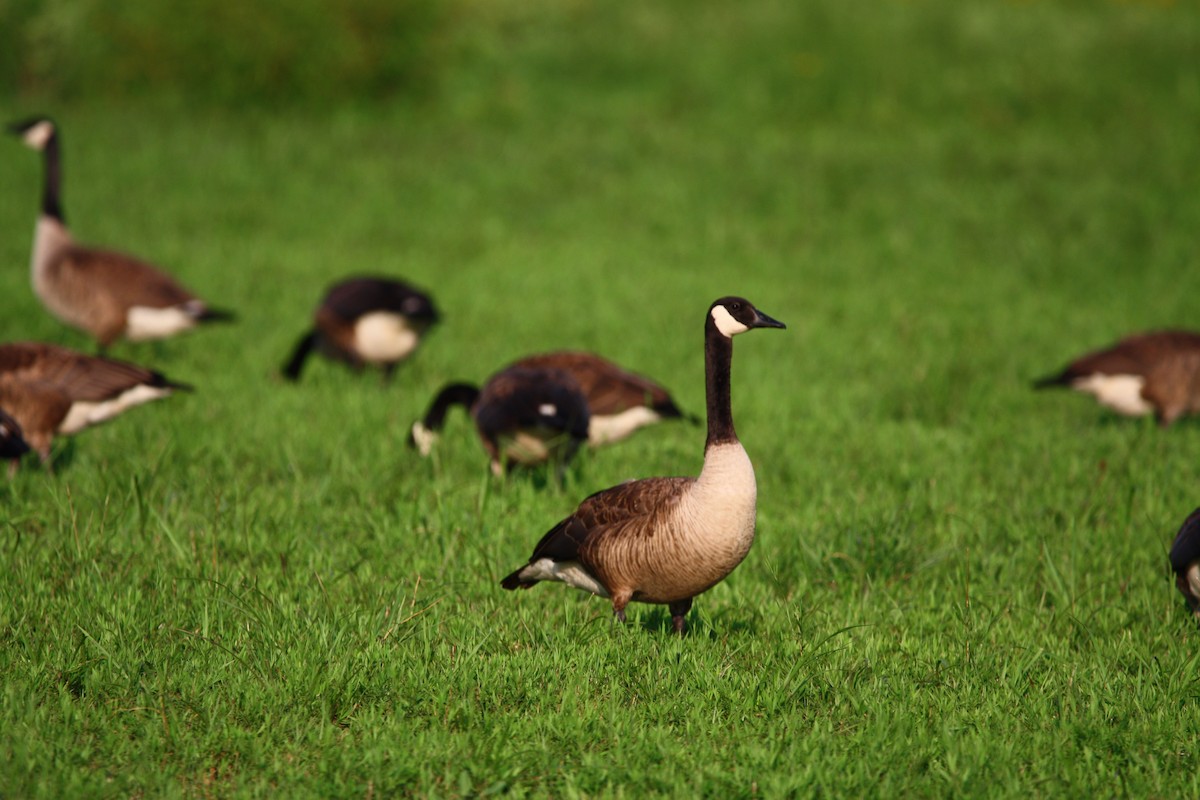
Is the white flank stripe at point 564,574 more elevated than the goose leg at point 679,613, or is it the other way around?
the white flank stripe at point 564,574

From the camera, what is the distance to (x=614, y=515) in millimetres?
5379

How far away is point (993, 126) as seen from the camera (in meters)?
20.1

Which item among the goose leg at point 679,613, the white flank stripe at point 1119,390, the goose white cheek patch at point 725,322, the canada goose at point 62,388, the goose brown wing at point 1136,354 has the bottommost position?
the white flank stripe at point 1119,390

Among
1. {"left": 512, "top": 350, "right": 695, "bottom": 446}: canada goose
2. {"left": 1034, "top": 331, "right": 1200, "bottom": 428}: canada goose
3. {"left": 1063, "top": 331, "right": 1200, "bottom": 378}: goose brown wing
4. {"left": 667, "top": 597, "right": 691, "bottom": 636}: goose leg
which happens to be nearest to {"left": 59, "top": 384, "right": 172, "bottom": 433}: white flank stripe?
{"left": 512, "top": 350, "right": 695, "bottom": 446}: canada goose

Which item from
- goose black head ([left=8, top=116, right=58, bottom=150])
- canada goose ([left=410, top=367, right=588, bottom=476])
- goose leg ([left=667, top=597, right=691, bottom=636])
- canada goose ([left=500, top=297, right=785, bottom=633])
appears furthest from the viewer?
goose black head ([left=8, top=116, right=58, bottom=150])

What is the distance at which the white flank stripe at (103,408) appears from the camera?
7.79 metres

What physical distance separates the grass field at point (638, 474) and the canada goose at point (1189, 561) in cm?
19

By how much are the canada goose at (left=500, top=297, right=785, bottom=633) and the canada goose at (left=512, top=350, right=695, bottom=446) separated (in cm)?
271

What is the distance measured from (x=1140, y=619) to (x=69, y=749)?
478cm

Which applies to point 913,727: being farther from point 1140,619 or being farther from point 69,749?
point 69,749

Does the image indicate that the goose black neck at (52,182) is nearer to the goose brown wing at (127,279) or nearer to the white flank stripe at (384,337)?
the goose brown wing at (127,279)

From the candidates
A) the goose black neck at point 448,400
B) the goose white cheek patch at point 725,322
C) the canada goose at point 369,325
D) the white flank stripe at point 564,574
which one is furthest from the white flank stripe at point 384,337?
the goose white cheek patch at point 725,322

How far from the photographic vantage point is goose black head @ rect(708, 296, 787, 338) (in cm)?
515

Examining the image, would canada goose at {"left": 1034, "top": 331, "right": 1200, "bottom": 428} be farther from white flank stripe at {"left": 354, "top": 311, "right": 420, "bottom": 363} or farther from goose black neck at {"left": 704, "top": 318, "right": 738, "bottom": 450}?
white flank stripe at {"left": 354, "top": 311, "right": 420, "bottom": 363}
